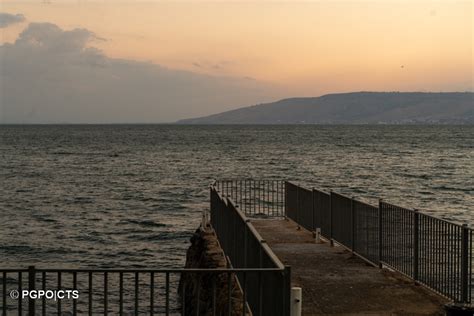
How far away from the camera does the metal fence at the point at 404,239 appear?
989 centimetres

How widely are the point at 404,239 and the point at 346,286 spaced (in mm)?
1308

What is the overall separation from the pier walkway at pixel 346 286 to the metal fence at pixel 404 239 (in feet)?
0.78

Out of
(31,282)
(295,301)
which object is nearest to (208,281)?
(295,301)

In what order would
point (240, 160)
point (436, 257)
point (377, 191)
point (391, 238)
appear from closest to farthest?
point (436, 257), point (391, 238), point (377, 191), point (240, 160)

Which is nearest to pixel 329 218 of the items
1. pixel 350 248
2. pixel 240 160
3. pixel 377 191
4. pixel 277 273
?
pixel 350 248

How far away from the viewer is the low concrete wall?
35.2ft

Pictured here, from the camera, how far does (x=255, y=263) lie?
8.85m

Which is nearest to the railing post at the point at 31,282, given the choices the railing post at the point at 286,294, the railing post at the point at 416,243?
the railing post at the point at 286,294

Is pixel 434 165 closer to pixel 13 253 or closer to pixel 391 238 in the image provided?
pixel 13 253

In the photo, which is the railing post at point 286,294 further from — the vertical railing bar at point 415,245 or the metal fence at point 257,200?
the metal fence at point 257,200

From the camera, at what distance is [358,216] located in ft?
43.9

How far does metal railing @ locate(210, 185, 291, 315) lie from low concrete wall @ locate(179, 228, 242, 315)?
347 millimetres

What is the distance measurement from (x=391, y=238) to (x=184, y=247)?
49.3ft

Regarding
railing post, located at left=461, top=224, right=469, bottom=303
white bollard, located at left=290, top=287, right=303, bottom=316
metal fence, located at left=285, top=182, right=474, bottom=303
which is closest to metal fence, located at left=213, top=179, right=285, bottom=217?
metal fence, located at left=285, top=182, right=474, bottom=303
